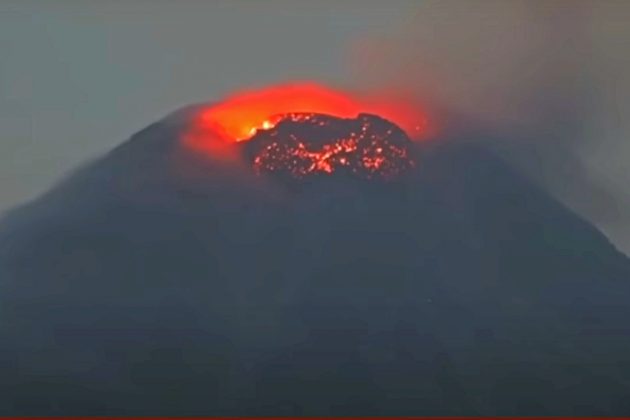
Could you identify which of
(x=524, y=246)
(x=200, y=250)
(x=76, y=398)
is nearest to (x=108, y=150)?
(x=200, y=250)

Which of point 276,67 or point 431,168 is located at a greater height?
point 276,67

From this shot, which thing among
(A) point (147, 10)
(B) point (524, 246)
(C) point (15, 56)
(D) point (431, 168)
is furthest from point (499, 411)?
(C) point (15, 56)

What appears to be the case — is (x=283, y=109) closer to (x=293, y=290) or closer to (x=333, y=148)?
(x=333, y=148)

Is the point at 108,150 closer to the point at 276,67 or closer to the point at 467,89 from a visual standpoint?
the point at 276,67

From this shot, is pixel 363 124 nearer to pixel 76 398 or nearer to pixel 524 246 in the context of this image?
pixel 524 246

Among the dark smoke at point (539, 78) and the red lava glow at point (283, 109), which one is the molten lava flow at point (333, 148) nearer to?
the red lava glow at point (283, 109)

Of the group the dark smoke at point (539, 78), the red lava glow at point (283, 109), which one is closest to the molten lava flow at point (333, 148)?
the red lava glow at point (283, 109)

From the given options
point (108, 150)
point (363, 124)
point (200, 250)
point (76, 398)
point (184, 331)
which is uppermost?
point (363, 124)
